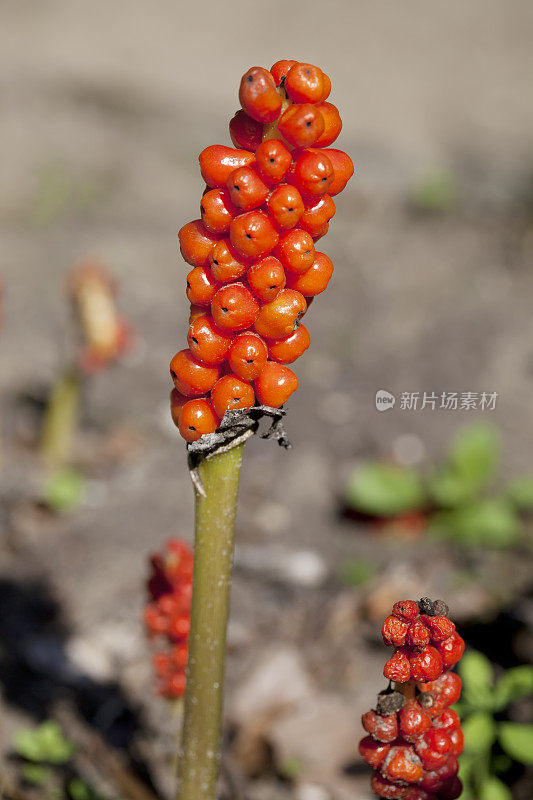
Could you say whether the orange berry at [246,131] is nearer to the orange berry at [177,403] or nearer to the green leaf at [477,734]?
the orange berry at [177,403]

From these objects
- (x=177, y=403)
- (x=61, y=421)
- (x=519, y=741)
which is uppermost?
(x=61, y=421)

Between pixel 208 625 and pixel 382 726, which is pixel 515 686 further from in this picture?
pixel 208 625

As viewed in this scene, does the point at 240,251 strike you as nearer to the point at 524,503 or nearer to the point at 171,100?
the point at 524,503

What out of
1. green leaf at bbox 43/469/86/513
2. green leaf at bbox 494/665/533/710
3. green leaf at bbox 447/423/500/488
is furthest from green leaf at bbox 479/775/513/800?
green leaf at bbox 43/469/86/513

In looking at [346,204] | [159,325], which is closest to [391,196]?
[346,204]

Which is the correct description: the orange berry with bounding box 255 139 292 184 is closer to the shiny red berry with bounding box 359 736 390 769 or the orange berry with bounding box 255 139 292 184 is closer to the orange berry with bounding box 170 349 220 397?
the orange berry with bounding box 170 349 220 397

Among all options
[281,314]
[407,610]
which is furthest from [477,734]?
[281,314]

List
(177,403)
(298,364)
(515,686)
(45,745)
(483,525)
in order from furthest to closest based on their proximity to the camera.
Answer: (298,364) < (483,525) < (45,745) < (515,686) < (177,403)
